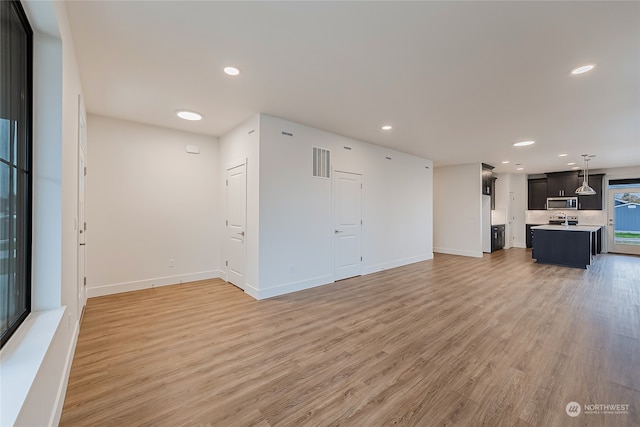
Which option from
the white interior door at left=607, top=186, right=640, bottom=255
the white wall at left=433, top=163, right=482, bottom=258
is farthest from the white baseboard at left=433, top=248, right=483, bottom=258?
the white interior door at left=607, top=186, right=640, bottom=255

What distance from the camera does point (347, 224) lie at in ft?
17.5

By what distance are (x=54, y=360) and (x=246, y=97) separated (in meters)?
3.13

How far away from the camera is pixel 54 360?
1639 millimetres

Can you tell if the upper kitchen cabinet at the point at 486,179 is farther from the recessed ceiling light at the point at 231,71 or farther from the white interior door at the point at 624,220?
the recessed ceiling light at the point at 231,71

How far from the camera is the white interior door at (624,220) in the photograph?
8453 mm

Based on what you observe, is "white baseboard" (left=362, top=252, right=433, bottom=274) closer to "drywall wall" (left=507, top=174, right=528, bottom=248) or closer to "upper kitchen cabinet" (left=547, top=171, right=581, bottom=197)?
"drywall wall" (left=507, top=174, right=528, bottom=248)

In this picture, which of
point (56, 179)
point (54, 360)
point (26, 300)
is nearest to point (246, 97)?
point (56, 179)

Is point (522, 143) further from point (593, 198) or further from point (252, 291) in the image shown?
point (252, 291)

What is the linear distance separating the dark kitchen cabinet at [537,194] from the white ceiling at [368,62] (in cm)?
588

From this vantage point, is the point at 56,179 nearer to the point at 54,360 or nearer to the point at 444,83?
the point at 54,360

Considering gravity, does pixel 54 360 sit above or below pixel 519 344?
above

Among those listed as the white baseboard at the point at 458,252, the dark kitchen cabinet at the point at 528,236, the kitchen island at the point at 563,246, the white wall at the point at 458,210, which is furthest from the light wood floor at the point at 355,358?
the dark kitchen cabinet at the point at 528,236

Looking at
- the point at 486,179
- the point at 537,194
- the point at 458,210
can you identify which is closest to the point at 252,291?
the point at 458,210

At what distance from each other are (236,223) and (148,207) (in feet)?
5.04
